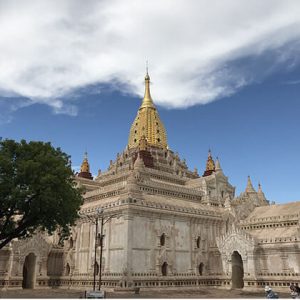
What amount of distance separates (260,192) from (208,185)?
975 cm

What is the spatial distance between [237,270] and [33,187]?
110ft

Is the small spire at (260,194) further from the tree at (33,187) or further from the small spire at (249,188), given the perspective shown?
the tree at (33,187)

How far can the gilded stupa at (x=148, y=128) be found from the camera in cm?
8668

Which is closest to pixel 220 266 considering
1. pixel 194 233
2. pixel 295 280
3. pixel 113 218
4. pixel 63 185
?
pixel 194 233

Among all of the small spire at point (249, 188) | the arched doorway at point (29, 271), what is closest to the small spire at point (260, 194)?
the small spire at point (249, 188)

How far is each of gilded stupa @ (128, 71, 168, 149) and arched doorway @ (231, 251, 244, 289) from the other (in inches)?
1378

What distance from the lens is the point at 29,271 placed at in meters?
56.2

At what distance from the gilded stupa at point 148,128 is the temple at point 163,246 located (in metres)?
19.3

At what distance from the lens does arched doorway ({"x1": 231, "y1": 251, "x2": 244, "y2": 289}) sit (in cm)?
5485

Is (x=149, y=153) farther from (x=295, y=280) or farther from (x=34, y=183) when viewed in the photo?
(x=34, y=183)

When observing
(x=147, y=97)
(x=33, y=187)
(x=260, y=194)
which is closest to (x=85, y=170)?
(x=147, y=97)

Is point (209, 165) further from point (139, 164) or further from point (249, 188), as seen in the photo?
point (139, 164)

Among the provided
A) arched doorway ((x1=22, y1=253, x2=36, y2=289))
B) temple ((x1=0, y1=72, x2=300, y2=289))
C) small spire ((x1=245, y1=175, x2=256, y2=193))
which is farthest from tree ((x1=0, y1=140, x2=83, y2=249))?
small spire ((x1=245, y1=175, x2=256, y2=193))

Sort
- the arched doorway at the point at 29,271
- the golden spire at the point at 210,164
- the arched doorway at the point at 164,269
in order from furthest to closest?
the golden spire at the point at 210,164 < the arched doorway at the point at 29,271 < the arched doorway at the point at 164,269
